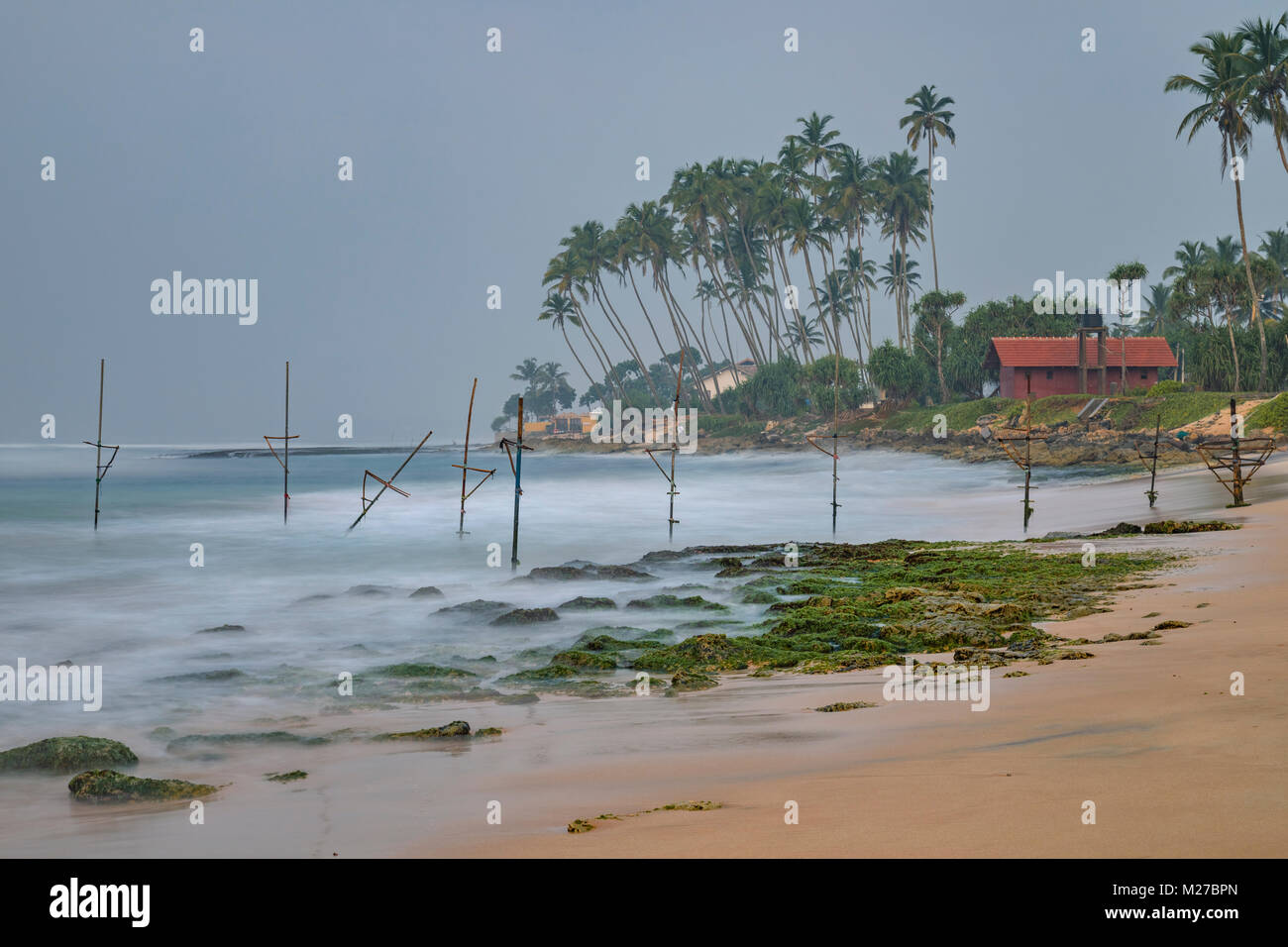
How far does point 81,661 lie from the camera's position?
15.9 m

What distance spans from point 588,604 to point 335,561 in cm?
1519

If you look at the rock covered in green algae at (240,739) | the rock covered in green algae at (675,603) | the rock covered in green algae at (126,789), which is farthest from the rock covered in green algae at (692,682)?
the rock covered in green algae at (675,603)

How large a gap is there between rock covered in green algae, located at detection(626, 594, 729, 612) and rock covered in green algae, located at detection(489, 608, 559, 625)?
4.88ft

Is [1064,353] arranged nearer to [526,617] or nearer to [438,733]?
[526,617]

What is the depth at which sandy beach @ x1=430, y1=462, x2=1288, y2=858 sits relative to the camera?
503 cm

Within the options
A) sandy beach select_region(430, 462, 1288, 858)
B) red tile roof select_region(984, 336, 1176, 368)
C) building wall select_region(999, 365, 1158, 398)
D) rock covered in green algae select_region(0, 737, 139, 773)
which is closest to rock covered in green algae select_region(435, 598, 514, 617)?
sandy beach select_region(430, 462, 1288, 858)

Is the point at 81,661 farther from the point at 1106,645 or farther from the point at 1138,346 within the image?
the point at 1138,346

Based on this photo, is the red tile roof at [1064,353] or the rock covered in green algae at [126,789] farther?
the red tile roof at [1064,353]

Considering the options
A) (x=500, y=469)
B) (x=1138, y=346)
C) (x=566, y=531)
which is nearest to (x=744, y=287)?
(x=500, y=469)

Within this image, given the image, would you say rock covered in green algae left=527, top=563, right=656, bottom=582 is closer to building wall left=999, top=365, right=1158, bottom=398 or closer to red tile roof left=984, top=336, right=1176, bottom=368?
building wall left=999, top=365, right=1158, bottom=398

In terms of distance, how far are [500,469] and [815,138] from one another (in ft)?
160

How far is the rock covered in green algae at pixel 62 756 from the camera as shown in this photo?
8961 mm

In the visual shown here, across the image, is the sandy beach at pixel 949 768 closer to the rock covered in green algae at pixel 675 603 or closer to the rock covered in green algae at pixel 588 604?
the rock covered in green algae at pixel 675 603

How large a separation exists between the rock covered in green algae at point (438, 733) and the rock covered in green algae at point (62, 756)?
8.13ft
